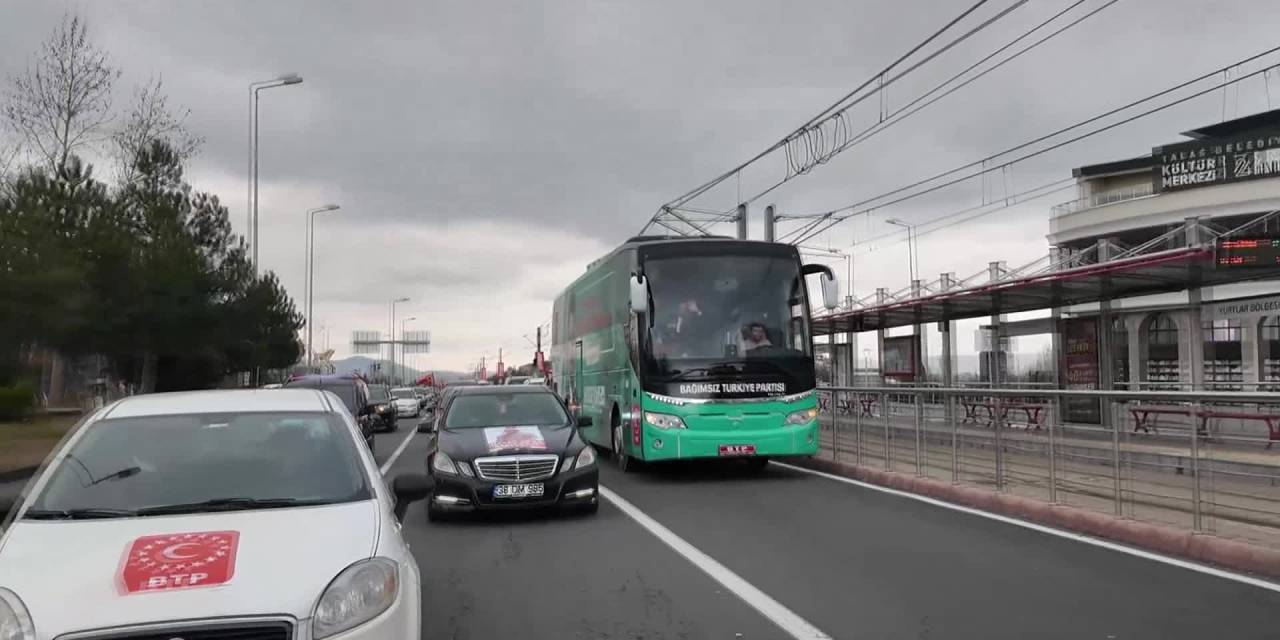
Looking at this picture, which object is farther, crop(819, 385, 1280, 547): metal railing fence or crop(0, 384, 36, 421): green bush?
crop(0, 384, 36, 421): green bush

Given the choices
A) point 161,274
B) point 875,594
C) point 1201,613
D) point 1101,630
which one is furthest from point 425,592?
point 161,274

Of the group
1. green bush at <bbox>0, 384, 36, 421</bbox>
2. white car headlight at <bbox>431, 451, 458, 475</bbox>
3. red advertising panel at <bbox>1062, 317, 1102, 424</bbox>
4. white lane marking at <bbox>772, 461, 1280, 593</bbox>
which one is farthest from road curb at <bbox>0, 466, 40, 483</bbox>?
red advertising panel at <bbox>1062, 317, 1102, 424</bbox>

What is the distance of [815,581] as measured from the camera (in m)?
7.82

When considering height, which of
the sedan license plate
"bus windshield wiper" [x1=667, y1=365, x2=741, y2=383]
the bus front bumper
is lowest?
the sedan license plate

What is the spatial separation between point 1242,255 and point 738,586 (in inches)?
482

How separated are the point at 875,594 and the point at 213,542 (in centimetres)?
465

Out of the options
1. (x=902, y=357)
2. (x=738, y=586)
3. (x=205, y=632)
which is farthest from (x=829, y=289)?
(x=902, y=357)

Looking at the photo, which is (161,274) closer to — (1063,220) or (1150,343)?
(1150,343)

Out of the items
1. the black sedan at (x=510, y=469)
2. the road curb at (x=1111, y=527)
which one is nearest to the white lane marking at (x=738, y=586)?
the black sedan at (x=510, y=469)

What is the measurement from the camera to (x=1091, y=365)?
65.1ft

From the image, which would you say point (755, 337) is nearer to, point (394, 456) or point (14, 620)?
point (394, 456)

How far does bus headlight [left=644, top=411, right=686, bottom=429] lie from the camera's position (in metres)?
14.8

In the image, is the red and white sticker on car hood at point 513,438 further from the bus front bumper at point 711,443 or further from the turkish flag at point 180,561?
the turkish flag at point 180,561

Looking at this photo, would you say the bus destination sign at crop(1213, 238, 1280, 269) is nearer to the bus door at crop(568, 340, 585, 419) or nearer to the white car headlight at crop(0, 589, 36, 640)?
the bus door at crop(568, 340, 585, 419)
